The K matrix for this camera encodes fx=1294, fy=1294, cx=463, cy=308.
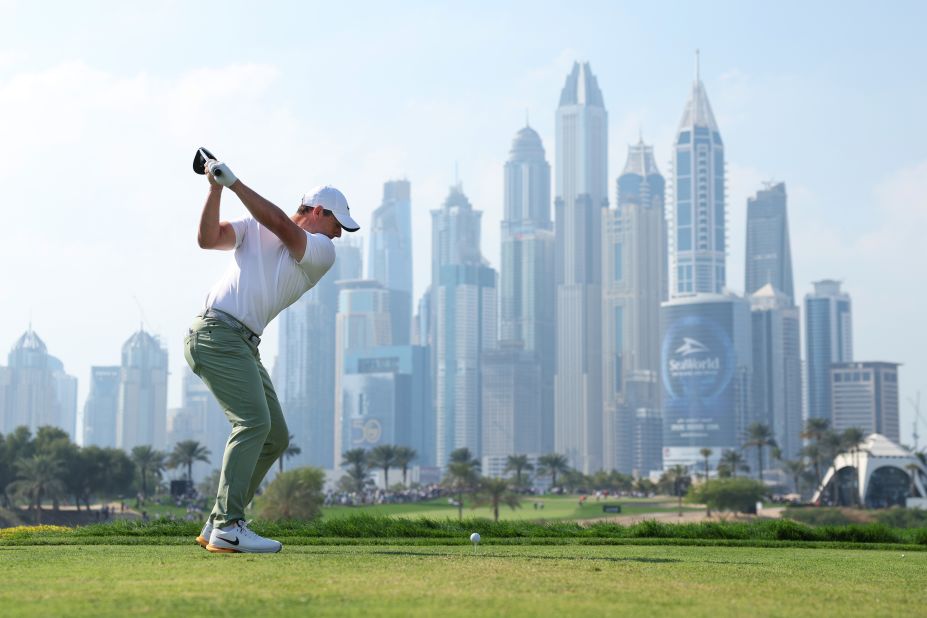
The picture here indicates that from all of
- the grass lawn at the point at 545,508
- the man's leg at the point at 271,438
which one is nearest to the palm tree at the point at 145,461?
the grass lawn at the point at 545,508

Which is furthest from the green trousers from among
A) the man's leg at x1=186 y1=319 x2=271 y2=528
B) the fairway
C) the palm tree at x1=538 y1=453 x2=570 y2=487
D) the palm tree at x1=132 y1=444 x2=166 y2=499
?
the palm tree at x1=538 y1=453 x2=570 y2=487

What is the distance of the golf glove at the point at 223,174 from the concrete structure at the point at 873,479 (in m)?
157

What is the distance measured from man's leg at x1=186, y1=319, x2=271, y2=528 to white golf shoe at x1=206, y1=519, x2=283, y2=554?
5 cm

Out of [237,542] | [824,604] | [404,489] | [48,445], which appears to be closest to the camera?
[824,604]

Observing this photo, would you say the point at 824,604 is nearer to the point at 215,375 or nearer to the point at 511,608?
the point at 511,608

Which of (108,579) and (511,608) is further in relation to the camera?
(108,579)

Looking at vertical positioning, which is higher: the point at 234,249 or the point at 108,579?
the point at 234,249

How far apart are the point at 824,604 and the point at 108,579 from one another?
11.3 ft

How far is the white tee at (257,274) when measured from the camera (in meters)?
8.25

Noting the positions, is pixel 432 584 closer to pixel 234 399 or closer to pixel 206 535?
pixel 234 399

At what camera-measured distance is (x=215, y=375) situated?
26.8 feet

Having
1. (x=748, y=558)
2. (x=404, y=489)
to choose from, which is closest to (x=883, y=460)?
(x=404, y=489)

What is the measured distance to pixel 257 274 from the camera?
27.1 feet

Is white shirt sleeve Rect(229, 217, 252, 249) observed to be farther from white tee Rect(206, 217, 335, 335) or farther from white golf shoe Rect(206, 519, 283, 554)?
white golf shoe Rect(206, 519, 283, 554)
